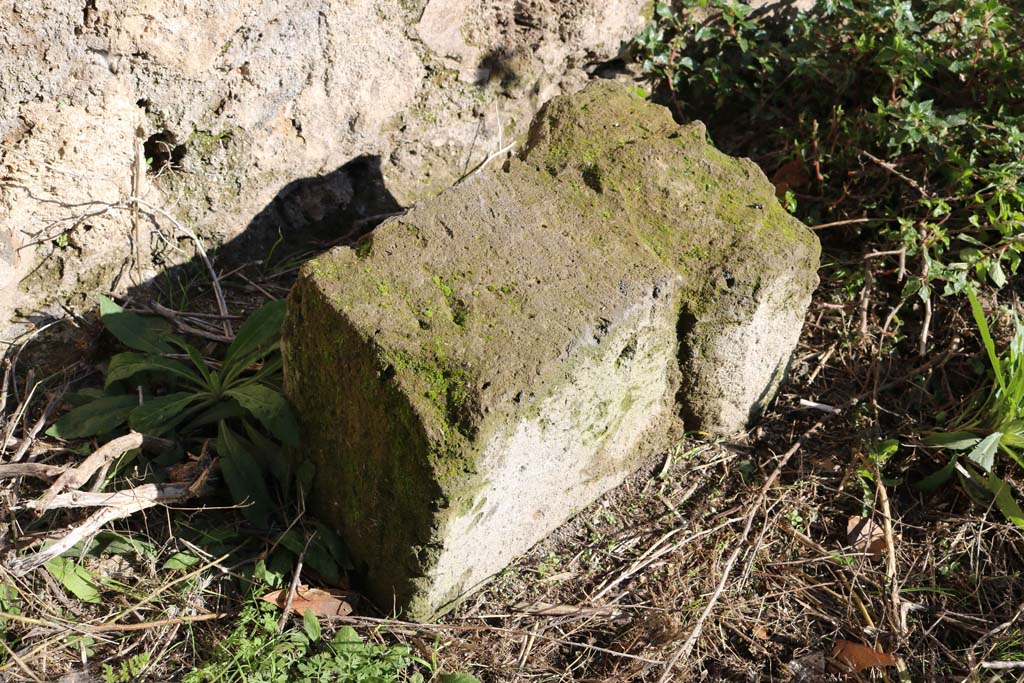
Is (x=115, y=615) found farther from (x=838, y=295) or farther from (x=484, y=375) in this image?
(x=838, y=295)

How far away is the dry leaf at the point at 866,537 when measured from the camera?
2646mm

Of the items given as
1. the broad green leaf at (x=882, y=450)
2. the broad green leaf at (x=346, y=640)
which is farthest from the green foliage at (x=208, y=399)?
the broad green leaf at (x=882, y=450)

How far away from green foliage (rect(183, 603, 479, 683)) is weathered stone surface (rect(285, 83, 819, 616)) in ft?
0.47

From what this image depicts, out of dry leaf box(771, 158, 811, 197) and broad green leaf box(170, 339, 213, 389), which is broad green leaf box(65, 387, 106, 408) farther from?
dry leaf box(771, 158, 811, 197)

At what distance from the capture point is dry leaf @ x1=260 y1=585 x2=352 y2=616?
2283mm

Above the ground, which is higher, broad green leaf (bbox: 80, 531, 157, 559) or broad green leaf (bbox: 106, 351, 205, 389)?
broad green leaf (bbox: 106, 351, 205, 389)

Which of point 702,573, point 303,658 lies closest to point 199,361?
point 303,658

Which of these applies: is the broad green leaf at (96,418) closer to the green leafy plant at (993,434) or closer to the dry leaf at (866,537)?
the dry leaf at (866,537)

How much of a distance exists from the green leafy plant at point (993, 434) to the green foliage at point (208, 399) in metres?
1.88

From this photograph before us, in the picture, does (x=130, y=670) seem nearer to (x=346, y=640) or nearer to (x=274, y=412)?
(x=346, y=640)

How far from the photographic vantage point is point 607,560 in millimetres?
2537

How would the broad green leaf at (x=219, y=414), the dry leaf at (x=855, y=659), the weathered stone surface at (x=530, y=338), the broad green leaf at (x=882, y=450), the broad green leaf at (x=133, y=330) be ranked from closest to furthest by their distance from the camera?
the weathered stone surface at (x=530, y=338) → the dry leaf at (x=855, y=659) → the broad green leaf at (x=219, y=414) → the broad green leaf at (x=133, y=330) → the broad green leaf at (x=882, y=450)

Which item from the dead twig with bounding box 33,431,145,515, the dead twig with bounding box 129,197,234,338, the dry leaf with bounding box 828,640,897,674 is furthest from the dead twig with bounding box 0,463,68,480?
the dry leaf with bounding box 828,640,897,674

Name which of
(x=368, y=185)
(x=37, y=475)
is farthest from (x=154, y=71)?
(x=37, y=475)
